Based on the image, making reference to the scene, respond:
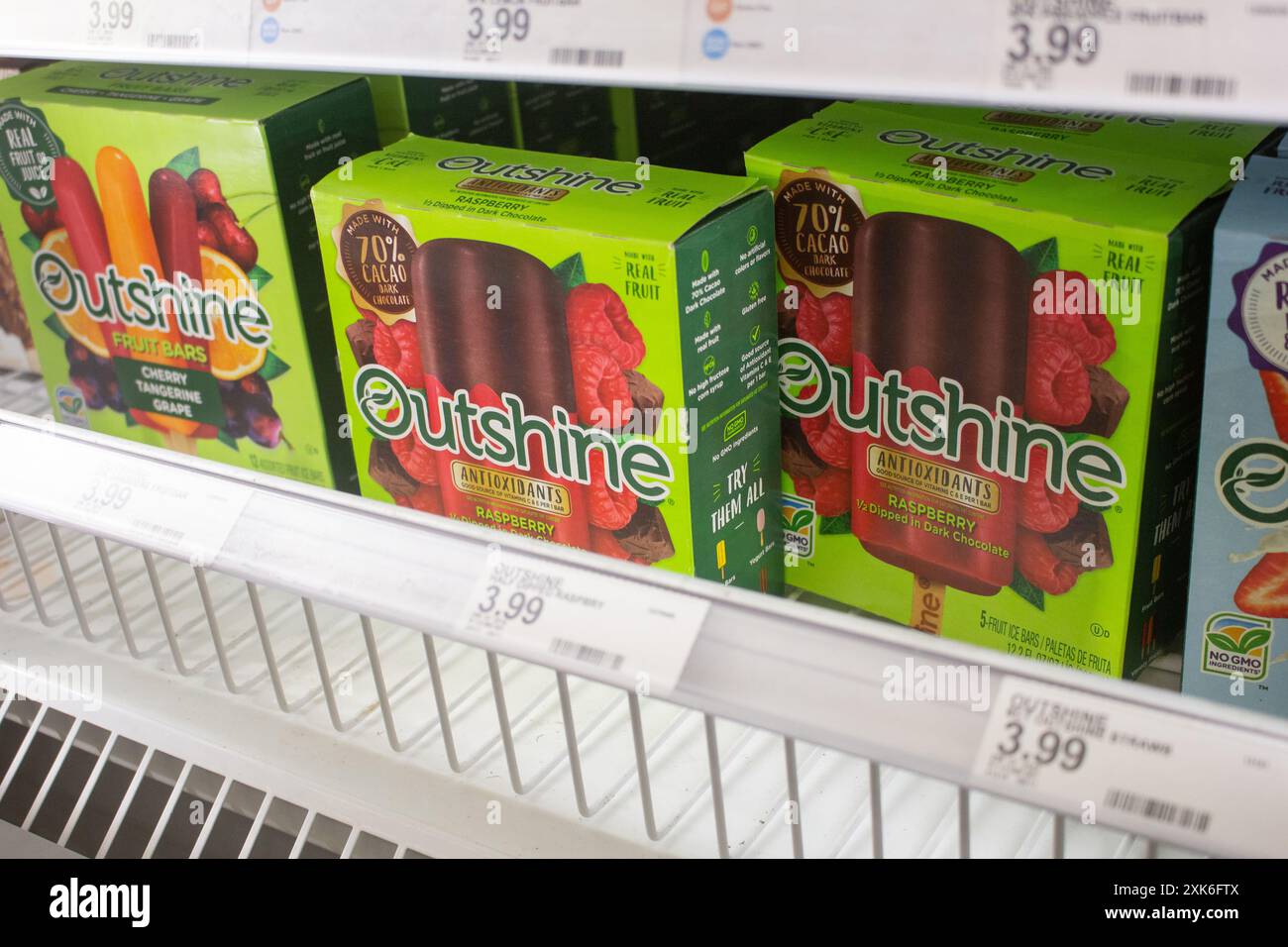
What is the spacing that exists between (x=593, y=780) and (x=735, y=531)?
→ 25 cm

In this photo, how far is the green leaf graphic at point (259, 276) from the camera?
4.33 ft

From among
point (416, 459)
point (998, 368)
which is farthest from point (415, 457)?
point (998, 368)

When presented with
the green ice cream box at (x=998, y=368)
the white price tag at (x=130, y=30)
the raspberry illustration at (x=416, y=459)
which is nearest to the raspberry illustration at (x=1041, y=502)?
the green ice cream box at (x=998, y=368)

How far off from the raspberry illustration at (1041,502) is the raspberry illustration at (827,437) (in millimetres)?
175

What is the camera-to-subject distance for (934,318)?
1.06m

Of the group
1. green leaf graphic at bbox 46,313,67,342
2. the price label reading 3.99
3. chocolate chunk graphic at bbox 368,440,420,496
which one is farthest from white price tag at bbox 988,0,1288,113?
green leaf graphic at bbox 46,313,67,342

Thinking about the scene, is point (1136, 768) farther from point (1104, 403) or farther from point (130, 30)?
point (130, 30)

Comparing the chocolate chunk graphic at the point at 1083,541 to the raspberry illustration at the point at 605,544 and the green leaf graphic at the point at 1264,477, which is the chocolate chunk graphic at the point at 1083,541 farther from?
the raspberry illustration at the point at 605,544

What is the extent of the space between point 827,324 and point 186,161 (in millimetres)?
666

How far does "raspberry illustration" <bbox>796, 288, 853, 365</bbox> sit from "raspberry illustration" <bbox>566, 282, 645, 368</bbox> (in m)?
0.16

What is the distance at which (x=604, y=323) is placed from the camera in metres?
1.09

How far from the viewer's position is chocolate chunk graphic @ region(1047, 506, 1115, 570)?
1025 millimetres

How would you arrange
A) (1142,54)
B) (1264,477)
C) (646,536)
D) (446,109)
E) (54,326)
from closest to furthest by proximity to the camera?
(1142,54) < (1264,477) < (646,536) < (446,109) < (54,326)
